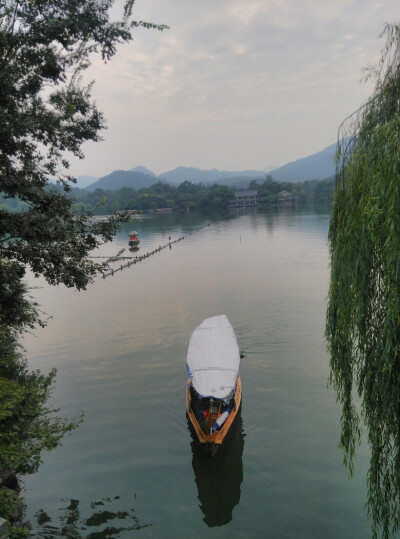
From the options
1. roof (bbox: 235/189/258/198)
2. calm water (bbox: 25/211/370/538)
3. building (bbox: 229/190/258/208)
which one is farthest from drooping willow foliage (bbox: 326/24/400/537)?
roof (bbox: 235/189/258/198)

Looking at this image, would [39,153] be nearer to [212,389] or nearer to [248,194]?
[212,389]

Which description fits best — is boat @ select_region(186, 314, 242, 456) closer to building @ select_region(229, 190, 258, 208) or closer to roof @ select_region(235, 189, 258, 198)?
building @ select_region(229, 190, 258, 208)

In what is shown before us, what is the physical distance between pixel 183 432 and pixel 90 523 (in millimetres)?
5769

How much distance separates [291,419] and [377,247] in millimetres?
13219

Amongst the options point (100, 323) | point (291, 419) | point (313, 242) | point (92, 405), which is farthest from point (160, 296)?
point (313, 242)

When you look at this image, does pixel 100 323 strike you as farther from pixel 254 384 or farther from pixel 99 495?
pixel 99 495

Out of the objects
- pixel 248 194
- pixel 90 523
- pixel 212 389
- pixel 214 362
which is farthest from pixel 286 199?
pixel 90 523

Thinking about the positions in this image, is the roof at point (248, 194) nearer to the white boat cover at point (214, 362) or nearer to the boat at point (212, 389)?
the white boat cover at point (214, 362)

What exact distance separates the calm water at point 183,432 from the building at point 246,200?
513 ft

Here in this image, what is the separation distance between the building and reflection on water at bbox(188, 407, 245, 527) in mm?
180789

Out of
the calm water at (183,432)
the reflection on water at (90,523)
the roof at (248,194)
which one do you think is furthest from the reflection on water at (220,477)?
the roof at (248,194)

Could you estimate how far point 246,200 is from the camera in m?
192

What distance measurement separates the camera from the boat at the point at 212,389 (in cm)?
1504

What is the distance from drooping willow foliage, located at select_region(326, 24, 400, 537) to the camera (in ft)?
23.0
